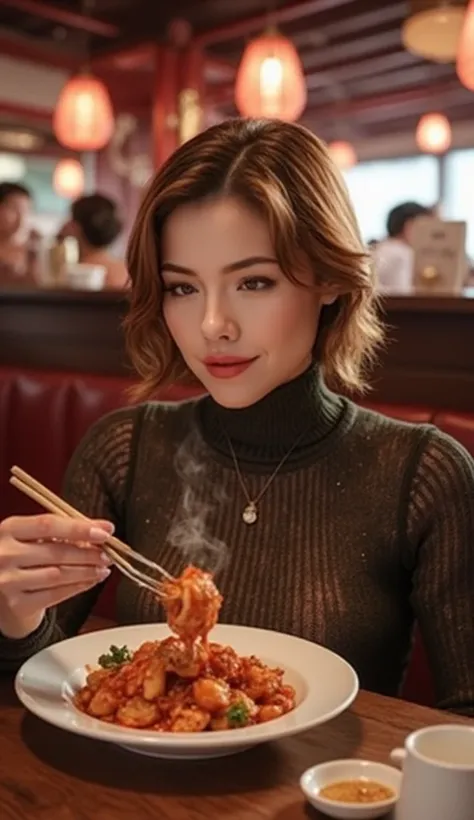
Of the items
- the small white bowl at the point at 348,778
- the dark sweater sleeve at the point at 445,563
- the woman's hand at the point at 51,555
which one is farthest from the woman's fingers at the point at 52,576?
the dark sweater sleeve at the point at 445,563

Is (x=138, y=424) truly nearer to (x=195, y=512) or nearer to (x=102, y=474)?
(x=102, y=474)

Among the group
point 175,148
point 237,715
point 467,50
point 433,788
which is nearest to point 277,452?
point 237,715

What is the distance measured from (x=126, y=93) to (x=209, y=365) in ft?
28.1

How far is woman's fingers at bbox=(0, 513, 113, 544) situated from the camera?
1.07 metres

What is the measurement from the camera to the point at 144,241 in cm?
146

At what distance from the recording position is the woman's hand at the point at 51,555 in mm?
1075

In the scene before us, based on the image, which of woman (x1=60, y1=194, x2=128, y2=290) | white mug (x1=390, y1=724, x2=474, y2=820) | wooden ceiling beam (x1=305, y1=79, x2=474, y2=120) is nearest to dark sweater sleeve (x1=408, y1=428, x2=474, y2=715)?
white mug (x1=390, y1=724, x2=474, y2=820)

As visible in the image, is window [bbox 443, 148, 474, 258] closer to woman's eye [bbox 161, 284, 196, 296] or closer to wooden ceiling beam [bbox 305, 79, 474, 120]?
wooden ceiling beam [bbox 305, 79, 474, 120]

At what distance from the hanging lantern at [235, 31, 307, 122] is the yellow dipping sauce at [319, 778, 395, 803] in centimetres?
456

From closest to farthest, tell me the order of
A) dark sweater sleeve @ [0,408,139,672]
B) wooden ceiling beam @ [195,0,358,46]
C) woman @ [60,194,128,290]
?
dark sweater sleeve @ [0,408,139,672] < woman @ [60,194,128,290] < wooden ceiling beam @ [195,0,358,46]

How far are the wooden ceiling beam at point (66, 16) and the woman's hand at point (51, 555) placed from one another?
609cm

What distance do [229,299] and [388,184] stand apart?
10591 mm

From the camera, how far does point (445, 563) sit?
1.43 m

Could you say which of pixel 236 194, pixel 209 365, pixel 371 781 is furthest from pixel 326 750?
pixel 236 194
